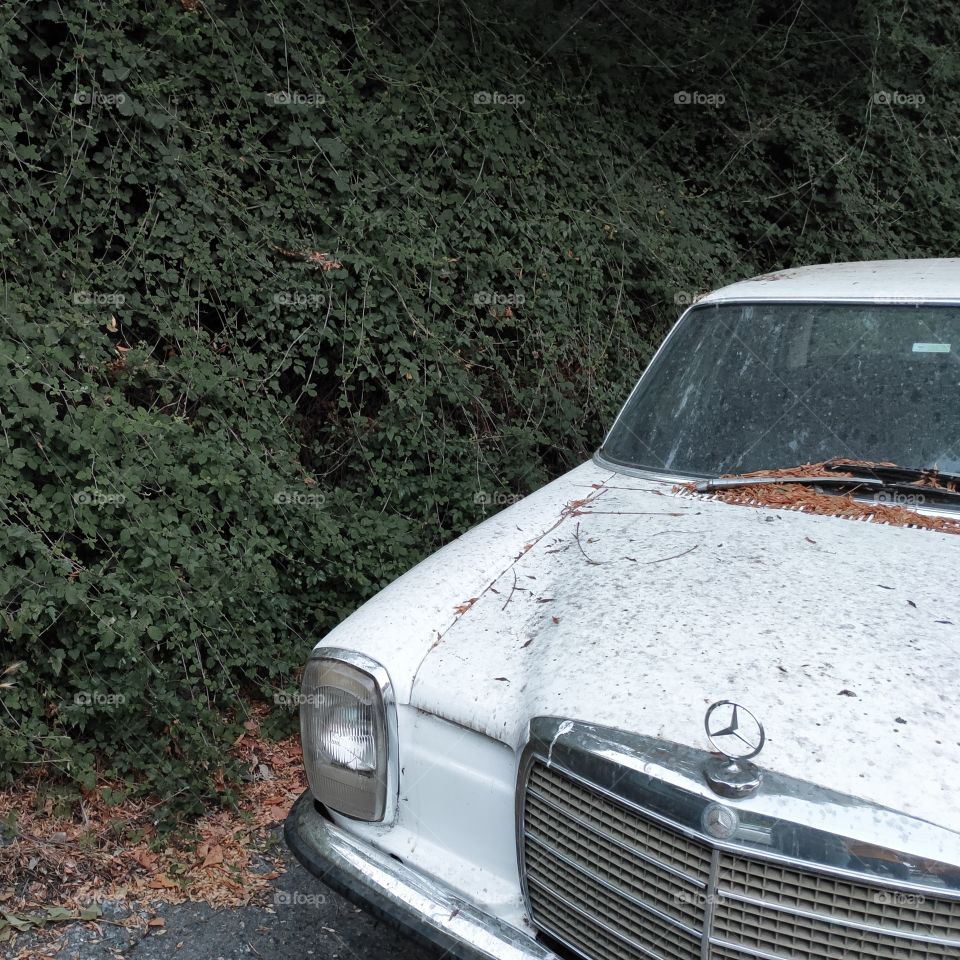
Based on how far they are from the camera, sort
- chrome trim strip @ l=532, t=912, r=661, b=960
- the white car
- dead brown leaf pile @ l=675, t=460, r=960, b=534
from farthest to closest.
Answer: dead brown leaf pile @ l=675, t=460, r=960, b=534
chrome trim strip @ l=532, t=912, r=661, b=960
the white car

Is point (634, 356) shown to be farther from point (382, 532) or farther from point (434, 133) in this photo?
point (382, 532)

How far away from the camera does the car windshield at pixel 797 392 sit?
2740 millimetres

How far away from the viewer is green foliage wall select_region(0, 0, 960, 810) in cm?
353

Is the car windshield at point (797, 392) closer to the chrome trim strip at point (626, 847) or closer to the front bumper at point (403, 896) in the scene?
the chrome trim strip at point (626, 847)

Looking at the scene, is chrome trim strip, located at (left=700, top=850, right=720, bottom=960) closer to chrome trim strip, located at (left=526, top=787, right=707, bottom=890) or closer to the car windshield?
chrome trim strip, located at (left=526, top=787, right=707, bottom=890)

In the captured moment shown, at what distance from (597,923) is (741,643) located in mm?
657

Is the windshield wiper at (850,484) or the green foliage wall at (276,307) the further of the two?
the green foliage wall at (276,307)

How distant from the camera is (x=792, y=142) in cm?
870

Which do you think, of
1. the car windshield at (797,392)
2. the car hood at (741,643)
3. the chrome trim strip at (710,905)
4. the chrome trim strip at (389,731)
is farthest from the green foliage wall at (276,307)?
the chrome trim strip at (710,905)

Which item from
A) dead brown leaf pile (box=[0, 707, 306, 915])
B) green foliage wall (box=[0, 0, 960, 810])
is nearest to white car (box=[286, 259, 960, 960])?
dead brown leaf pile (box=[0, 707, 306, 915])

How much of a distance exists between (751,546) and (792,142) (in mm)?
7454

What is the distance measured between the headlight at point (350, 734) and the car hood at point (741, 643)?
0.40ft

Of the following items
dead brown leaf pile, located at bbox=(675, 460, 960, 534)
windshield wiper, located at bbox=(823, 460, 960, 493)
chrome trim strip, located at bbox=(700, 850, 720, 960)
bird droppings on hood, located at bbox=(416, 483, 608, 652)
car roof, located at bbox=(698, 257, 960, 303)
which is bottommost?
chrome trim strip, located at bbox=(700, 850, 720, 960)

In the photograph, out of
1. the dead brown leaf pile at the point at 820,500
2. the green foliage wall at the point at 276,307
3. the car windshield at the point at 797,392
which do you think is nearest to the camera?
the dead brown leaf pile at the point at 820,500
